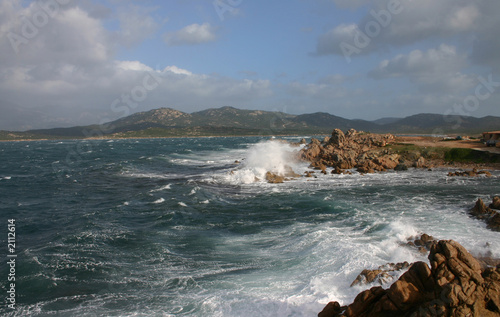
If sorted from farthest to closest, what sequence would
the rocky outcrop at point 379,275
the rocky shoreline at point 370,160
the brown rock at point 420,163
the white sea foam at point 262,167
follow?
the brown rock at point 420,163
the rocky shoreline at point 370,160
the white sea foam at point 262,167
the rocky outcrop at point 379,275

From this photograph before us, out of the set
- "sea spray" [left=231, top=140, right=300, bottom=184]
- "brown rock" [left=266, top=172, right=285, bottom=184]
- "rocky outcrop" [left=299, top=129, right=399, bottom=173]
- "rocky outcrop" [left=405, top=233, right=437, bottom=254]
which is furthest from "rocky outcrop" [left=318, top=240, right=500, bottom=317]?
"rocky outcrop" [left=299, top=129, right=399, bottom=173]

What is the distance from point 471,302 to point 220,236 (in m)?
12.3

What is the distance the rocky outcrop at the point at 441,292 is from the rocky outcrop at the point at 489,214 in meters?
10.5

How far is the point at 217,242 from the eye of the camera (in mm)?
16656

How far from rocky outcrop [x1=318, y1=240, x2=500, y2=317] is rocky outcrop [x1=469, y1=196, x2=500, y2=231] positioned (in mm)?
10491

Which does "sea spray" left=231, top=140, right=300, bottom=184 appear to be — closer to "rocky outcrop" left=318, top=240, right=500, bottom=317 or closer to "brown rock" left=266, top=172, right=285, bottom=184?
"brown rock" left=266, top=172, right=285, bottom=184

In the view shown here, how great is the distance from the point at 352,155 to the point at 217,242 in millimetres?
32800

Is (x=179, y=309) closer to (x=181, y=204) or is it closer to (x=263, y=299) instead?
(x=263, y=299)

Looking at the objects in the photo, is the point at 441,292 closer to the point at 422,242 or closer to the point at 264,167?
the point at 422,242

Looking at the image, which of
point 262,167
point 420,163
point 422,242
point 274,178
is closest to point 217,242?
point 422,242

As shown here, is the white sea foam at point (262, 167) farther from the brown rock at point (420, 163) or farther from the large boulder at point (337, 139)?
the brown rock at point (420, 163)

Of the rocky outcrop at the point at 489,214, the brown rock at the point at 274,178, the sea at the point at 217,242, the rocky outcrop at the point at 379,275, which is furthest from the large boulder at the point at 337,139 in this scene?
the rocky outcrop at the point at 379,275

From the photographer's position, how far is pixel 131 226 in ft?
64.5

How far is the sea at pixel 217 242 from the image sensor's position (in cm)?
1102
